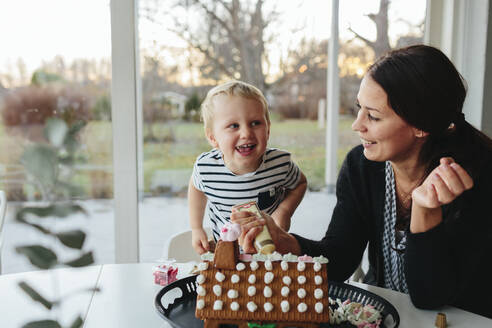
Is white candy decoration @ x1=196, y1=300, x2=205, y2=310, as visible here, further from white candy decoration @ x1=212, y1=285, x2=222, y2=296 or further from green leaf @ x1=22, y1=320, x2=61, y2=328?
green leaf @ x1=22, y1=320, x2=61, y2=328

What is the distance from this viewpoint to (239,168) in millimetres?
1546

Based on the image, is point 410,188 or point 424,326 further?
point 410,188

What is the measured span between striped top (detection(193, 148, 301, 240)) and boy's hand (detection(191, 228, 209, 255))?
69mm

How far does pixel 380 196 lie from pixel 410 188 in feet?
0.30

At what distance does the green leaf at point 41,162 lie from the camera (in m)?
0.26

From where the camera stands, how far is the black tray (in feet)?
2.82

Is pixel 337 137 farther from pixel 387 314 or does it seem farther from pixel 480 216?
pixel 387 314

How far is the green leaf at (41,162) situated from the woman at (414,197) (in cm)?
67

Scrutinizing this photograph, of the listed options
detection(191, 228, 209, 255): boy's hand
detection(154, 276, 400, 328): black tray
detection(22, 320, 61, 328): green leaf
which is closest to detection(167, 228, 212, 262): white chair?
detection(191, 228, 209, 255): boy's hand

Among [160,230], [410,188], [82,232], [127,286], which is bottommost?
[160,230]

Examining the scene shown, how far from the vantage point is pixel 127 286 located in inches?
43.4

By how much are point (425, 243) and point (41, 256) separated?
90cm

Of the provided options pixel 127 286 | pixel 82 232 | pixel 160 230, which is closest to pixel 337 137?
pixel 160 230

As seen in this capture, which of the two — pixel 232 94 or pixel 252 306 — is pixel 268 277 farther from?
pixel 232 94
